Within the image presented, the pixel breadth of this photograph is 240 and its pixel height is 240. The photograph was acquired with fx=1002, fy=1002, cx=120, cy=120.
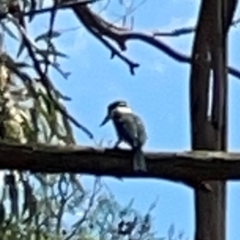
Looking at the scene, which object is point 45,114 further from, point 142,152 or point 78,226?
point 142,152

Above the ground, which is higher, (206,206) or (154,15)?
(154,15)

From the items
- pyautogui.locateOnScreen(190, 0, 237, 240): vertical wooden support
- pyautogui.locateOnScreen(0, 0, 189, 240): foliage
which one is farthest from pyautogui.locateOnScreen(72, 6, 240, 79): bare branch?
pyautogui.locateOnScreen(190, 0, 237, 240): vertical wooden support

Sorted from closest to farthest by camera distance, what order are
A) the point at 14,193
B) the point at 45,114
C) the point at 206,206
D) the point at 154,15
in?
the point at 206,206 < the point at 14,193 < the point at 45,114 < the point at 154,15

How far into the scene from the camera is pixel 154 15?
5.41 feet

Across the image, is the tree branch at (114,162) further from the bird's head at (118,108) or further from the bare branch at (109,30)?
the bare branch at (109,30)

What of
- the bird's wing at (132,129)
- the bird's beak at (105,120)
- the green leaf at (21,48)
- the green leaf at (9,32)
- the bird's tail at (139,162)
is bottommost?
the bird's tail at (139,162)

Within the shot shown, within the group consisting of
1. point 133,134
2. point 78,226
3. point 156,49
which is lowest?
point 78,226

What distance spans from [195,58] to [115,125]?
24cm

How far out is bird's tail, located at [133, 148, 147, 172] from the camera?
109 centimetres

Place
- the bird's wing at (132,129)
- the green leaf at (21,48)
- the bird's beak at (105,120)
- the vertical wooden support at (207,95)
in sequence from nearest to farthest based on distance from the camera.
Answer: the vertical wooden support at (207,95)
the bird's wing at (132,129)
the bird's beak at (105,120)
the green leaf at (21,48)

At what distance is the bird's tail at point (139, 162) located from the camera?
1.09m

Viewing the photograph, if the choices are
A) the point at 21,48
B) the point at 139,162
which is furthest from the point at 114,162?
the point at 21,48

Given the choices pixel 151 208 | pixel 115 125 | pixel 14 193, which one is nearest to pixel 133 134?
pixel 115 125

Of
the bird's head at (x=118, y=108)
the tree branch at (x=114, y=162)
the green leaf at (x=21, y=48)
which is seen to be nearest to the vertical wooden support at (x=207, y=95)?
the tree branch at (x=114, y=162)
